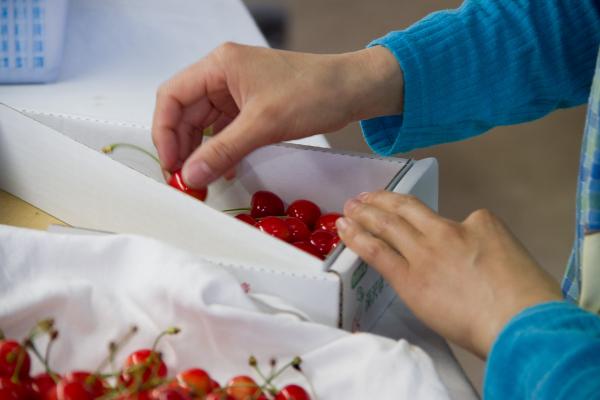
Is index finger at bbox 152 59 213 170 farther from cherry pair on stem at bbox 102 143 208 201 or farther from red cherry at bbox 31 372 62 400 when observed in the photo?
red cherry at bbox 31 372 62 400

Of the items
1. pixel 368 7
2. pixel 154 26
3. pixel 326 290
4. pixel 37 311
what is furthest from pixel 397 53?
pixel 368 7

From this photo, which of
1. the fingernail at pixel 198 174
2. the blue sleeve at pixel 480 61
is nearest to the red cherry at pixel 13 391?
the fingernail at pixel 198 174

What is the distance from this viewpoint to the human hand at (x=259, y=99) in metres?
0.77

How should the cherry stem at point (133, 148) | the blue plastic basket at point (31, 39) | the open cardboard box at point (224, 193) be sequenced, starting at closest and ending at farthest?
the open cardboard box at point (224, 193)
the cherry stem at point (133, 148)
the blue plastic basket at point (31, 39)

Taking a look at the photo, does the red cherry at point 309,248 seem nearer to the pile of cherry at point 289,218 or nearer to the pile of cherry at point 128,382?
the pile of cherry at point 289,218

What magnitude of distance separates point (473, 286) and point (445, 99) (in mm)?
305

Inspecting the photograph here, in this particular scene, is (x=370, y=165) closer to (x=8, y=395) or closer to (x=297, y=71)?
(x=297, y=71)

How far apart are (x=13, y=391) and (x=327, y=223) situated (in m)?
0.36

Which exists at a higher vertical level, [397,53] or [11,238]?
[397,53]

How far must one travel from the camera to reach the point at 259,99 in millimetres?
786

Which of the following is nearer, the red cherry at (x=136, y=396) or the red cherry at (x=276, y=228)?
the red cherry at (x=136, y=396)

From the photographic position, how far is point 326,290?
0.67m

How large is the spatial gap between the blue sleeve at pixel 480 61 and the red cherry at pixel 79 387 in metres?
0.44

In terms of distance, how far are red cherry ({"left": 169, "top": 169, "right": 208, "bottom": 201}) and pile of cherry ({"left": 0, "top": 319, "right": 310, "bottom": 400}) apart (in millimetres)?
222
